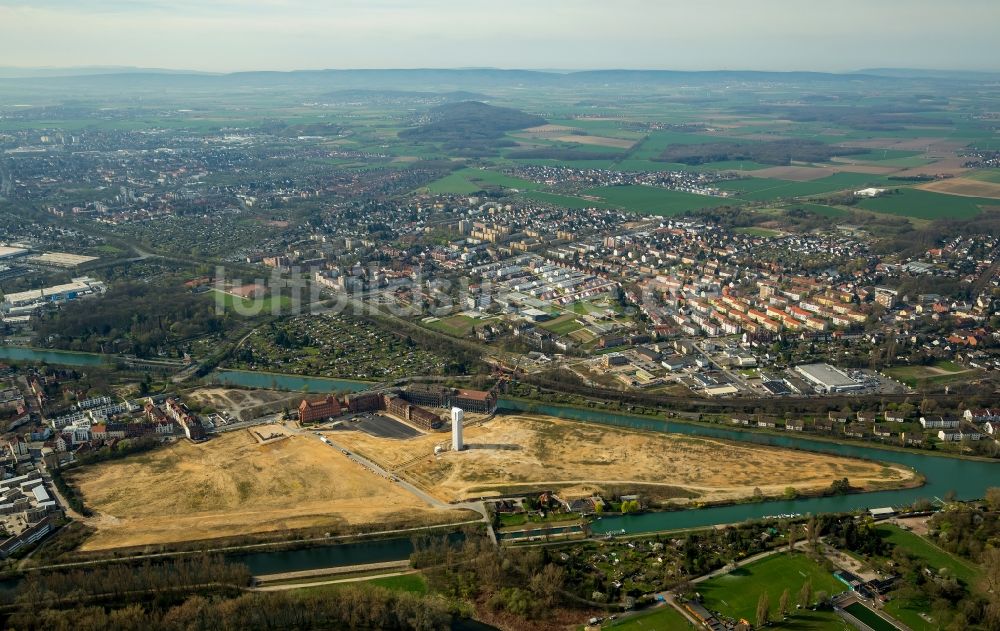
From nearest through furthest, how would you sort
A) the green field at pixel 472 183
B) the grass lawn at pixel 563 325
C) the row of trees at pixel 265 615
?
the row of trees at pixel 265 615 → the grass lawn at pixel 563 325 → the green field at pixel 472 183

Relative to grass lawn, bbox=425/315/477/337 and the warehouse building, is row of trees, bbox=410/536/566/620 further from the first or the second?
grass lawn, bbox=425/315/477/337

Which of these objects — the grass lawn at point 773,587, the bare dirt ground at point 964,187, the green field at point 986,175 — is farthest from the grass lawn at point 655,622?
the green field at point 986,175

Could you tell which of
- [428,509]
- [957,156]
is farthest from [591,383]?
[957,156]

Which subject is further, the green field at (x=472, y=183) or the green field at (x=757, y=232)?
the green field at (x=472, y=183)

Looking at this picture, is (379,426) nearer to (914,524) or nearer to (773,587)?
(773,587)

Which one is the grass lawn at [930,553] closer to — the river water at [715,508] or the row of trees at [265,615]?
the river water at [715,508]

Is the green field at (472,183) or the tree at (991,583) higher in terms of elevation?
the green field at (472,183)

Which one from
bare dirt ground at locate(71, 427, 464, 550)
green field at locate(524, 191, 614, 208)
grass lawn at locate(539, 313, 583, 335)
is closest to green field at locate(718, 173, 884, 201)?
green field at locate(524, 191, 614, 208)

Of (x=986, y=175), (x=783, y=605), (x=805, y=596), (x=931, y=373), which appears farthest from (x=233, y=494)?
(x=986, y=175)
